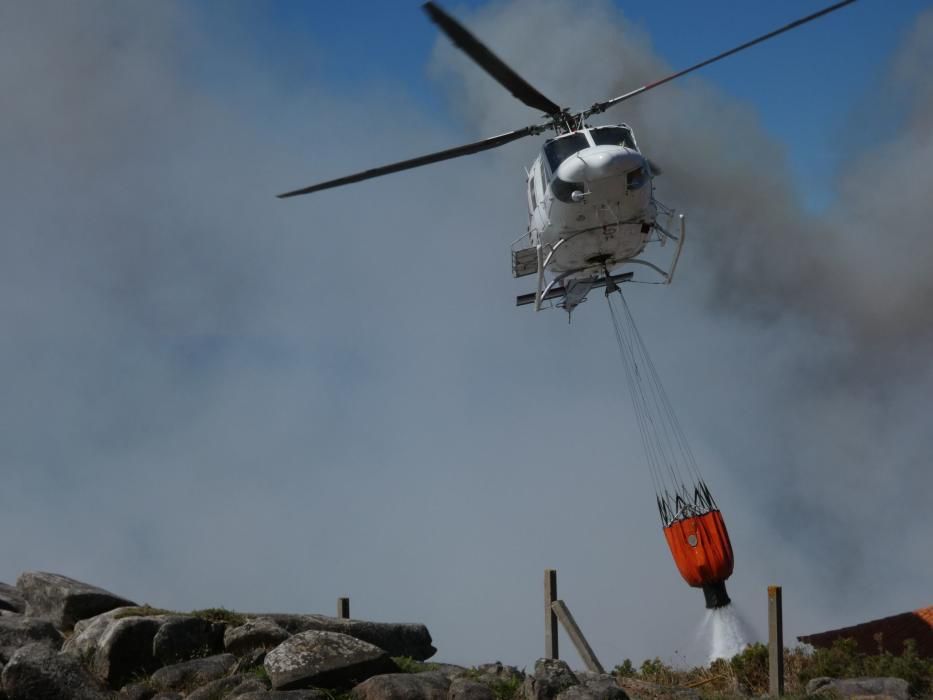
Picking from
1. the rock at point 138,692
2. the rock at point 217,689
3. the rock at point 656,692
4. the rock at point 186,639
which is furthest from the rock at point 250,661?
the rock at point 656,692

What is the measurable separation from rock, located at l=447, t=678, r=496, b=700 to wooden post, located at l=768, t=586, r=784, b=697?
503 centimetres

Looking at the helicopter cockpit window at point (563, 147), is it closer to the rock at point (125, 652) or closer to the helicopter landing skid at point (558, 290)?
the helicopter landing skid at point (558, 290)

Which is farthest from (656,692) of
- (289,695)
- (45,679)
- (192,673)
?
(45,679)

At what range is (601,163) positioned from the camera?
66.6 ft

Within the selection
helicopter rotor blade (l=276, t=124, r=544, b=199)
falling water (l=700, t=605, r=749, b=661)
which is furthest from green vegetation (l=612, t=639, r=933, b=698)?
helicopter rotor blade (l=276, t=124, r=544, b=199)

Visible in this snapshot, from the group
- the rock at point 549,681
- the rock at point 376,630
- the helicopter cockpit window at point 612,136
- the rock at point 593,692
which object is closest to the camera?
the rock at point 593,692

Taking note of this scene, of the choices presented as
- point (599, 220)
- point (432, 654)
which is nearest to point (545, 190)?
point (599, 220)

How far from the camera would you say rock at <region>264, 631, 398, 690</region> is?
1486cm

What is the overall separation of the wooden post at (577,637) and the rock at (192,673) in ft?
17.0

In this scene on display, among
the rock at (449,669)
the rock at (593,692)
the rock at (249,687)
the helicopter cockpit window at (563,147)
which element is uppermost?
the helicopter cockpit window at (563,147)

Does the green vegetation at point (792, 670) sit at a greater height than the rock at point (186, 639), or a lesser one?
lesser

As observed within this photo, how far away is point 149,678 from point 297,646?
8.68 ft

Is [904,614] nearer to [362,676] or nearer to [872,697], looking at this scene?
[872,697]

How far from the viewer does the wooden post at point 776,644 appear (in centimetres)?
1709
